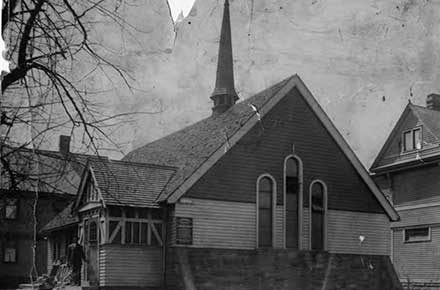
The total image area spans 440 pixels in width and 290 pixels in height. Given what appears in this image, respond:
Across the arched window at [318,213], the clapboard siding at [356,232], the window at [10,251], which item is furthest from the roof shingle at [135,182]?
the window at [10,251]

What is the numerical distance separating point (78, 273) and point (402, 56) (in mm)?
14946

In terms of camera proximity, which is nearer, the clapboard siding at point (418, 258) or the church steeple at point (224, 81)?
the clapboard siding at point (418, 258)

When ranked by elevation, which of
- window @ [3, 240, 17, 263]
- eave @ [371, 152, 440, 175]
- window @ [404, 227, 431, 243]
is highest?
eave @ [371, 152, 440, 175]

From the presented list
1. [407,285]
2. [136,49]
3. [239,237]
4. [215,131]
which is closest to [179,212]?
[239,237]

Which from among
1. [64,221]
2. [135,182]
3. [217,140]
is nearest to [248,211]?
[217,140]

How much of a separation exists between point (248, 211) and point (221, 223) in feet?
4.30

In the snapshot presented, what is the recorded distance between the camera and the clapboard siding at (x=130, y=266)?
25.2 meters

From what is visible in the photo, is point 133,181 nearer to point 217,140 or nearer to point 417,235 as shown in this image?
point 217,140

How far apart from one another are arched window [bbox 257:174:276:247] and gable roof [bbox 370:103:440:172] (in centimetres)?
1031

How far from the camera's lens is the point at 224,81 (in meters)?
35.6

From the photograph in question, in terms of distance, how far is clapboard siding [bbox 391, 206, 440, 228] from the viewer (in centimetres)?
3395

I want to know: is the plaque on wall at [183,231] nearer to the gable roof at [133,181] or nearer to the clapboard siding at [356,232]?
the gable roof at [133,181]

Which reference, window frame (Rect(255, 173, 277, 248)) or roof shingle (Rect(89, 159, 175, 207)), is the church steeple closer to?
roof shingle (Rect(89, 159, 175, 207))

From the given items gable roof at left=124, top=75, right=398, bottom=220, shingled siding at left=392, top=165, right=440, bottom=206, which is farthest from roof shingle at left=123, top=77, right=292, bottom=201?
shingled siding at left=392, top=165, right=440, bottom=206
